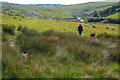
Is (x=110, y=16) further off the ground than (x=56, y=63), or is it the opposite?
(x=110, y=16)

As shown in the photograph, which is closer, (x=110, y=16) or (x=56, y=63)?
(x=56, y=63)

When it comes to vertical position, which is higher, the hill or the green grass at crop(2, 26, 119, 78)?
the hill

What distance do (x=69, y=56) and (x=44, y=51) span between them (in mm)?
1020

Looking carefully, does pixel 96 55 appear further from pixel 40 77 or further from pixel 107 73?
pixel 40 77

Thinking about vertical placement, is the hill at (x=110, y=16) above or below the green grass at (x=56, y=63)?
above

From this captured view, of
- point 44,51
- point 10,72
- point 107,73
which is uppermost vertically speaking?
point 44,51

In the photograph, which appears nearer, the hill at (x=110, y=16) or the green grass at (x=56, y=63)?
the green grass at (x=56, y=63)

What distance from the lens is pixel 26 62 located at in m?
2.91

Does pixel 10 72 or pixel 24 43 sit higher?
pixel 24 43

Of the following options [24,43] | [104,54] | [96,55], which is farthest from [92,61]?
[24,43]

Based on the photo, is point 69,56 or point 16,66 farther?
point 69,56

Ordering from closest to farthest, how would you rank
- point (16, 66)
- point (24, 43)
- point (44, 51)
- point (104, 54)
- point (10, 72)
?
point (10, 72)
point (16, 66)
point (44, 51)
point (104, 54)
point (24, 43)

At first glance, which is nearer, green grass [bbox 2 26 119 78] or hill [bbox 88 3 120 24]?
green grass [bbox 2 26 119 78]

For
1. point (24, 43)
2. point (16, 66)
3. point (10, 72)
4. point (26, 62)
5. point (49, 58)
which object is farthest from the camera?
point (24, 43)
